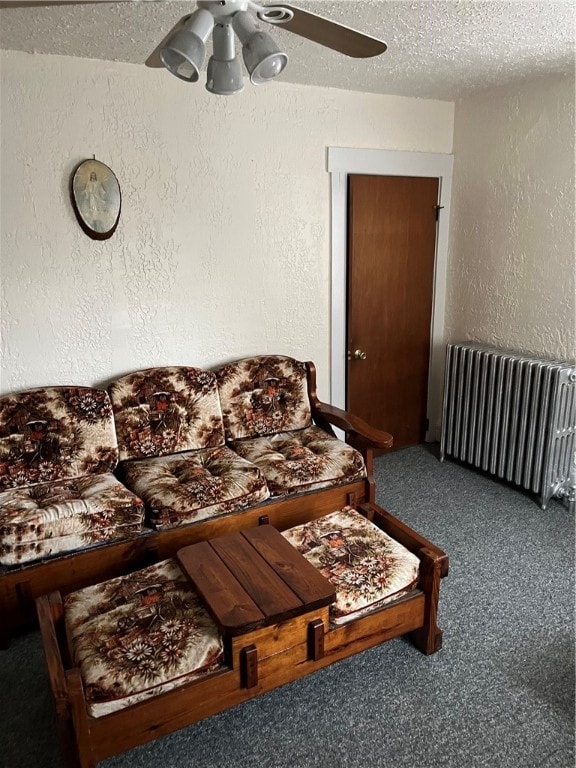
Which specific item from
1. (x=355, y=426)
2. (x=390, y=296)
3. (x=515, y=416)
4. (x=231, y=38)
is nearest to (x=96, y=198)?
(x=231, y=38)

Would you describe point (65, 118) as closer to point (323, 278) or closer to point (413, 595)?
point (323, 278)

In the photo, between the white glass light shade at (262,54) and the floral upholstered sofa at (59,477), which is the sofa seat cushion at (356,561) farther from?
the white glass light shade at (262,54)

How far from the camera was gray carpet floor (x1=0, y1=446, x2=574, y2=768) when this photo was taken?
1789 millimetres

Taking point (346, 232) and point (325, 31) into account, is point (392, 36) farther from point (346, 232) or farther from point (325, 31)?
point (346, 232)

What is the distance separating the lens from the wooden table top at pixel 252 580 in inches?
69.8

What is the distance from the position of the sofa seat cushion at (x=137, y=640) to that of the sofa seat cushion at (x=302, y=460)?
0.88 metres

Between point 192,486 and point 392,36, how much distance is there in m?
2.14

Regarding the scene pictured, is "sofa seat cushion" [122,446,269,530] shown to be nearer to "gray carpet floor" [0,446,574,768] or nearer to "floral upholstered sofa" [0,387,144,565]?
"floral upholstered sofa" [0,387,144,565]

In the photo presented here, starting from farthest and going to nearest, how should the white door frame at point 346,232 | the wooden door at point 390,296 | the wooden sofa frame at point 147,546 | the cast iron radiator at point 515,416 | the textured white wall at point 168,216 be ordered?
1. the wooden door at point 390,296
2. the white door frame at point 346,232
3. the cast iron radiator at point 515,416
4. the textured white wall at point 168,216
5. the wooden sofa frame at point 147,546

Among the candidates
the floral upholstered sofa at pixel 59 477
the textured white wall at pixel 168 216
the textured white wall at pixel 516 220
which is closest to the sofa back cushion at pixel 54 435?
the floral upholstered sofa at pixel 59 477

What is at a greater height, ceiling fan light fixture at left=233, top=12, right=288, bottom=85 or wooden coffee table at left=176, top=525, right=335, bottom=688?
ceiling fan light fixture at left=233, top=12, right=288, bottom=85

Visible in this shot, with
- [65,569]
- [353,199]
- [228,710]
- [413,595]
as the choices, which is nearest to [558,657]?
[413,595]

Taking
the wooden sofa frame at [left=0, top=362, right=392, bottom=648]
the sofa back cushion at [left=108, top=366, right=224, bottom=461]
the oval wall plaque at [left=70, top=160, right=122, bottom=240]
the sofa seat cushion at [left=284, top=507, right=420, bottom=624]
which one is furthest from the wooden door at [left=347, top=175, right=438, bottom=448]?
the sofa seat cushion at [left=284, top=507, right=420, bottom=624]

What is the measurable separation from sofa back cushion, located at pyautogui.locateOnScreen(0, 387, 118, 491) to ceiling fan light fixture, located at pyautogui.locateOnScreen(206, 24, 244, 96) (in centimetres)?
167
